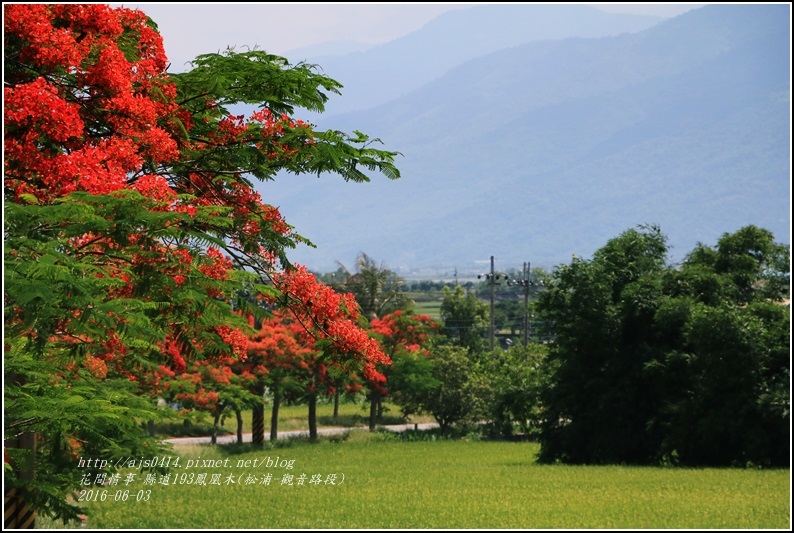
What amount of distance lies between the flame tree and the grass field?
28.4ft

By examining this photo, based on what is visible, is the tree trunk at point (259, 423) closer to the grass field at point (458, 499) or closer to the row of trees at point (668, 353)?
the grass field at point (458, 499)

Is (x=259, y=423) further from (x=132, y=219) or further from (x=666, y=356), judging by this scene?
(x=132, y=219)

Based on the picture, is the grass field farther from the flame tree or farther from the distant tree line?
the flame tree

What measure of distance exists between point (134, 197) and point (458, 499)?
16.2 metres

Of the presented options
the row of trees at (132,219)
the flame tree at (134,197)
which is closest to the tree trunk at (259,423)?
the row of trees at (132,219)

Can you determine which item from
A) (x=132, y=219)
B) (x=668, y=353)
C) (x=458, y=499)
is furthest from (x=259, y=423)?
(x=132, y=219)

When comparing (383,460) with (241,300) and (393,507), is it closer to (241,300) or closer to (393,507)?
(393,507)

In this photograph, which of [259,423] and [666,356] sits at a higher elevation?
[666,356]

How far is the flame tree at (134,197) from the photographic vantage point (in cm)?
688

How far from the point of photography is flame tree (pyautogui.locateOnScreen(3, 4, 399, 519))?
688 centimetres

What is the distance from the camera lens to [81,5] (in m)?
8.48

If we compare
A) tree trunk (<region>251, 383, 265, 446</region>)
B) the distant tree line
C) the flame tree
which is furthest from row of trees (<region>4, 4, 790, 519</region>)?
tree trunk (<region>251, 383, 265, 446</region>)

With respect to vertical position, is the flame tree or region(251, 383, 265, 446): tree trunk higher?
the flame tree

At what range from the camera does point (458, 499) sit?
2184cm
